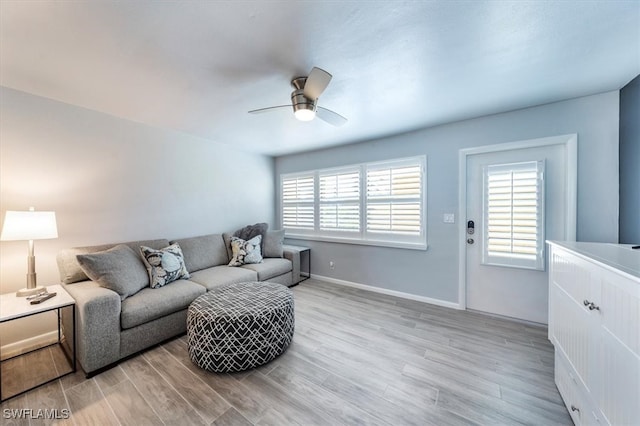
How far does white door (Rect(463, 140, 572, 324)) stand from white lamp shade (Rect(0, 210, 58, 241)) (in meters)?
4.30

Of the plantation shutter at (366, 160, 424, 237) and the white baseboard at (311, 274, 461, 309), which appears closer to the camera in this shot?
the white baseboard at (311, 274, 461, 309)

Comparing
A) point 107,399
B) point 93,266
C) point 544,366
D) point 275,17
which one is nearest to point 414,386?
point 544,366

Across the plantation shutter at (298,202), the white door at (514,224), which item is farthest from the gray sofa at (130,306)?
the white door at (514,224)

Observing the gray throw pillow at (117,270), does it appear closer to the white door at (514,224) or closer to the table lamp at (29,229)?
the table lamp at (29,229)

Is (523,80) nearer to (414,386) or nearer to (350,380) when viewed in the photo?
(414,386)

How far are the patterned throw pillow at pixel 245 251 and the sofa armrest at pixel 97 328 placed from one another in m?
1.56

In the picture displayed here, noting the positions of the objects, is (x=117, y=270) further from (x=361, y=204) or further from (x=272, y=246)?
(x=361, y=204)

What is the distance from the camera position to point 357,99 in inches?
91.2

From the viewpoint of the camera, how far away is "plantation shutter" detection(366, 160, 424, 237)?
3252 mm

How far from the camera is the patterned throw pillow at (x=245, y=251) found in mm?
3455

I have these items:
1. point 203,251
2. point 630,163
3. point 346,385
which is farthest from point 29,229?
point 630,163

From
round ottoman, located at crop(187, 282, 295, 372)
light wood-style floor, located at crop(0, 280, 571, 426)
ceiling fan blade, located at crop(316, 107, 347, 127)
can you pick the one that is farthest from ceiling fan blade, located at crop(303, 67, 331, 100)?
light wood-style floor, located at crop(0, 280, 571, 426)

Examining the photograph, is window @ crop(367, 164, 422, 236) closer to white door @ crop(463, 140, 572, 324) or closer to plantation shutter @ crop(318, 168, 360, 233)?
plantation shutter @ crop(318, 168, 360, 233)

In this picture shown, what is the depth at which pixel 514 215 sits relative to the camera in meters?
2.61
